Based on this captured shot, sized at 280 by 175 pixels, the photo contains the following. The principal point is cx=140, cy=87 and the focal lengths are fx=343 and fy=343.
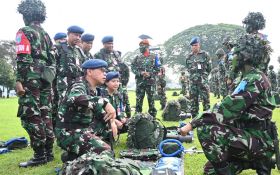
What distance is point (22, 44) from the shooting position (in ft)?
16.2

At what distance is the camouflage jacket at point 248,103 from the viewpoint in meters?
3.54

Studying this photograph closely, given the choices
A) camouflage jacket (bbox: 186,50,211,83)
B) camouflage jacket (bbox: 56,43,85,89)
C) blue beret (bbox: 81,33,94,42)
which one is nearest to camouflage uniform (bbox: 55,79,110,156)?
camouflage jacket (bbox: 56,43,85,89)

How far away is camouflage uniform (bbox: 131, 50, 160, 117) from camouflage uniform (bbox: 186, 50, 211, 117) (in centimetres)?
122

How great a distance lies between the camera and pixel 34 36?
5.06 m

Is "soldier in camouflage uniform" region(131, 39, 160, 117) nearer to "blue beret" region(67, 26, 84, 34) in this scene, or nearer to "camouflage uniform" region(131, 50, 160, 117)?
"camouflage uniform" region(131, 50, 160, 117)

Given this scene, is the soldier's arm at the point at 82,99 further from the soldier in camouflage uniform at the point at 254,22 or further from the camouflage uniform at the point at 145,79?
the camouflage uniform at the point at 145,79

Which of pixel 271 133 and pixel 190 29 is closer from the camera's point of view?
pixel 271 133

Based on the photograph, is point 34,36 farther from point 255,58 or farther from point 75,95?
point 255,58

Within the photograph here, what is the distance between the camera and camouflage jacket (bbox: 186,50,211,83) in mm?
9523

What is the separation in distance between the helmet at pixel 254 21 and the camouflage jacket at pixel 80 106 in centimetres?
372

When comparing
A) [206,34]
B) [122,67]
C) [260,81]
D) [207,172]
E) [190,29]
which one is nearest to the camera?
[260,81]

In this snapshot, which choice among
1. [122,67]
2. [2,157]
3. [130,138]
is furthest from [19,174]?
[122,67]

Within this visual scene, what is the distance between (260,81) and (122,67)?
655cm

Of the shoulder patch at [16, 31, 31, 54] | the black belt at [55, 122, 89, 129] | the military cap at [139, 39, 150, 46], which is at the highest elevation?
the military cap at [139, 39, 150, 46]
